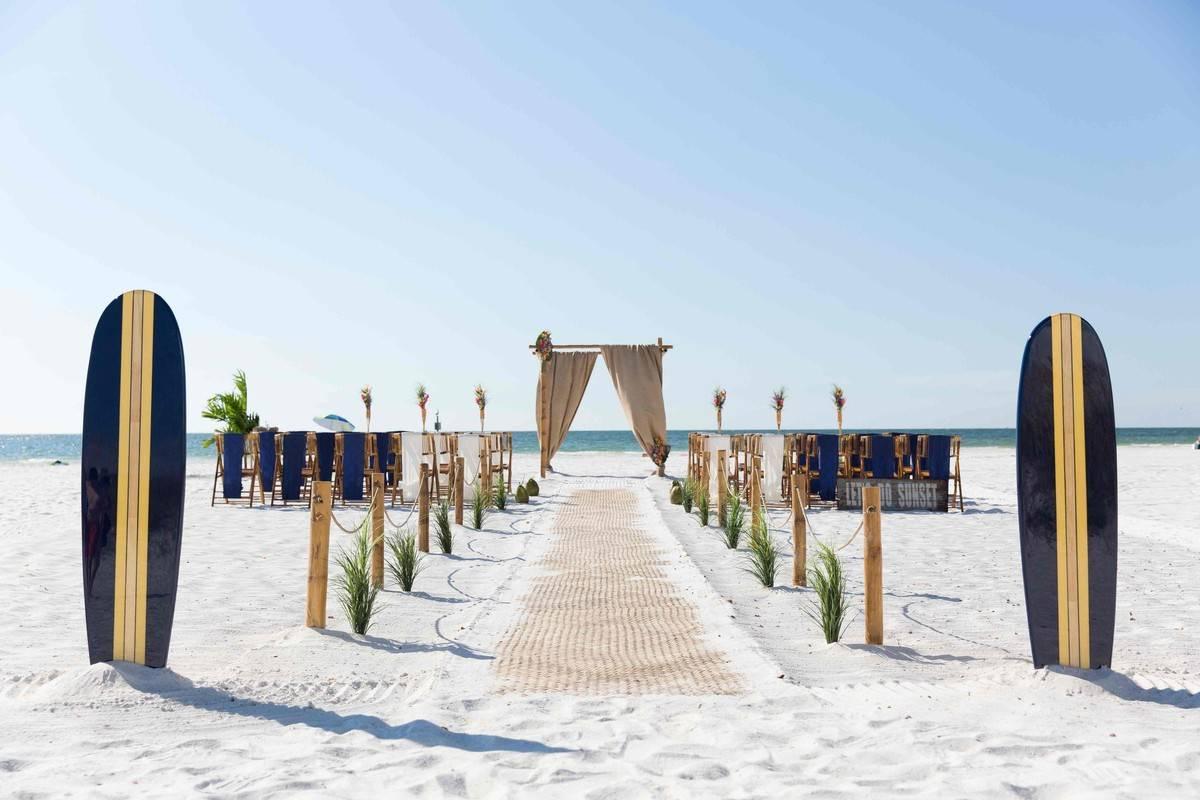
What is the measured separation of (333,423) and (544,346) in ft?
16.5

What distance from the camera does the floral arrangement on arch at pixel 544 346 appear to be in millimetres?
16797

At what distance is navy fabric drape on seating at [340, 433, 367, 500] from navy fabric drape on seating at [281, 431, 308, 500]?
1.89 ft

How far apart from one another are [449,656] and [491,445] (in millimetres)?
8864

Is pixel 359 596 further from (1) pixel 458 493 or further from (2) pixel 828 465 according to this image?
(2) pixel 828 465

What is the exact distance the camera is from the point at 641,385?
16.6 m

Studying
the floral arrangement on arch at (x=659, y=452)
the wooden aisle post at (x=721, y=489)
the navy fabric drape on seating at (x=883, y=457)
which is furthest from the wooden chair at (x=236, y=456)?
the navy fabric drape on seating at (x=883, y=457)

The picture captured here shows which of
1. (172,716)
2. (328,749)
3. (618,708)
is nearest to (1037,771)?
(618,708)

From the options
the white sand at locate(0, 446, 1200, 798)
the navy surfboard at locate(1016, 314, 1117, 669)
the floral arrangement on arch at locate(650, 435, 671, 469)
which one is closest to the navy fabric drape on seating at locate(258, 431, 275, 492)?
the white sand at locate(0, 446, 1200, 798)

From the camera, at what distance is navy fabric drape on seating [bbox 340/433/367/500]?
11.4m

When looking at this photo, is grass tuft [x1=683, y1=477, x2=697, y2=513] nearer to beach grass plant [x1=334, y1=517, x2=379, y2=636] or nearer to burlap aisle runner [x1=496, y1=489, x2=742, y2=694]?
burlap aisle runner [x1=496, y1=489, x2=742, y2=694]

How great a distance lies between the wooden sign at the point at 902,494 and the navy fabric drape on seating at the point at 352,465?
609cm

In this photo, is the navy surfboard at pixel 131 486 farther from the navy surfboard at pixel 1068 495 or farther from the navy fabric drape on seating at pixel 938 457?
the navy fabric drape on seating at pixel 938 457

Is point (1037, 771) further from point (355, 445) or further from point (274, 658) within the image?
point (355, 445)

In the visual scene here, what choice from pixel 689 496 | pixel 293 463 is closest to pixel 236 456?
pixel 293 463
